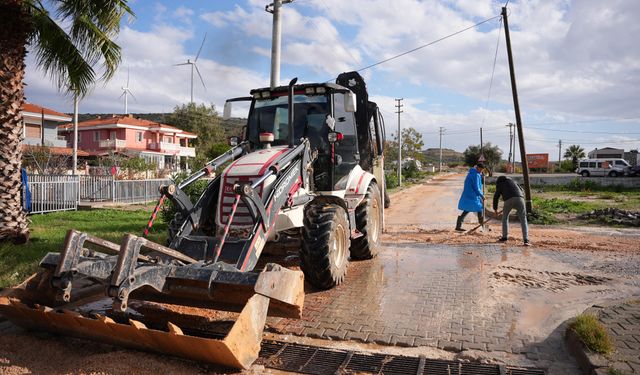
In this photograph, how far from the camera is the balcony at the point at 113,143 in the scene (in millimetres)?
50094

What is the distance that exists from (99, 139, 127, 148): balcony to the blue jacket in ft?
152

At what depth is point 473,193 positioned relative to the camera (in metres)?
11.4

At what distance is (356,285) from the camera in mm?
6660

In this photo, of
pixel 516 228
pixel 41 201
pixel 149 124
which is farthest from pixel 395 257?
pixel 149 124

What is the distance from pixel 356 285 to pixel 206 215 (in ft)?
7.48

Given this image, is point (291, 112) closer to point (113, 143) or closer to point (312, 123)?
point (312, 123)

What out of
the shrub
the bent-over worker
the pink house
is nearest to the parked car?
the shrub

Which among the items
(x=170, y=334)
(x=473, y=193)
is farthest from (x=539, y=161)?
(x=170, y=334)

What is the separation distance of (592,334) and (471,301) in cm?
184

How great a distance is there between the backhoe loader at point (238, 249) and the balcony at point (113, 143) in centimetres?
4679

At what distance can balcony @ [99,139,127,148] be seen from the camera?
1972 inches

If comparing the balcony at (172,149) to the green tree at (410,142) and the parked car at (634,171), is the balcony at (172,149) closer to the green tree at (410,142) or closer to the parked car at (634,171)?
the green tree at (410,142)

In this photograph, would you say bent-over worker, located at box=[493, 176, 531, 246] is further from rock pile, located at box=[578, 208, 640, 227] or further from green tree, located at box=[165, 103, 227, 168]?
green tree, located at box=[165, 103, 227, 168]

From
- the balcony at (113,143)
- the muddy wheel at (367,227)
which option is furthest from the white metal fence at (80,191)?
the balcony at (113,143)
